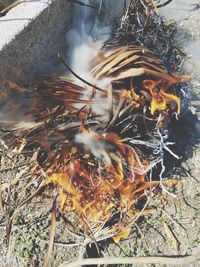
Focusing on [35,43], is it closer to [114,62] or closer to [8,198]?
[114,62]

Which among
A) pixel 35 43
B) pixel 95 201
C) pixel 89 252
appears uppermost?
pixel 35 43

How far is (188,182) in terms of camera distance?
1973mm

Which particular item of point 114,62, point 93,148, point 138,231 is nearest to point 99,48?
point 114,62

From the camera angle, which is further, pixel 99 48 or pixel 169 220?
pixel 99 48

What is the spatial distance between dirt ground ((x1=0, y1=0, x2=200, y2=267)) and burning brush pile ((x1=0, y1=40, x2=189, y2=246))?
0.05 m

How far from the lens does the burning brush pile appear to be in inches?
71.4

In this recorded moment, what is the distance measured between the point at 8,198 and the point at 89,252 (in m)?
0.38

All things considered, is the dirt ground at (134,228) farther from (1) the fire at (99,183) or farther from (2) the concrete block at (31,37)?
(2) the concrete block at (31,37)

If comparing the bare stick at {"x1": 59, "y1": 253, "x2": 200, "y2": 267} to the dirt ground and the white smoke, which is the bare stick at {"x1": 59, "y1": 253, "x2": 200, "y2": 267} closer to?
the dirt ground

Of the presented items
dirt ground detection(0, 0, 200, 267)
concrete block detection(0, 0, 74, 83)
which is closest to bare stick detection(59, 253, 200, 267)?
dirt ground detection(0, 0, 200, 267)

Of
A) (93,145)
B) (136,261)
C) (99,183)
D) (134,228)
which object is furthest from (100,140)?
(136,261)

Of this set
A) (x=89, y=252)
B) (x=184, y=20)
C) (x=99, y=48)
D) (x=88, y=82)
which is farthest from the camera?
(x=184, y=20)

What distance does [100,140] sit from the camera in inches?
72.6

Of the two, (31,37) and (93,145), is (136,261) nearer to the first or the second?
(93,145)
